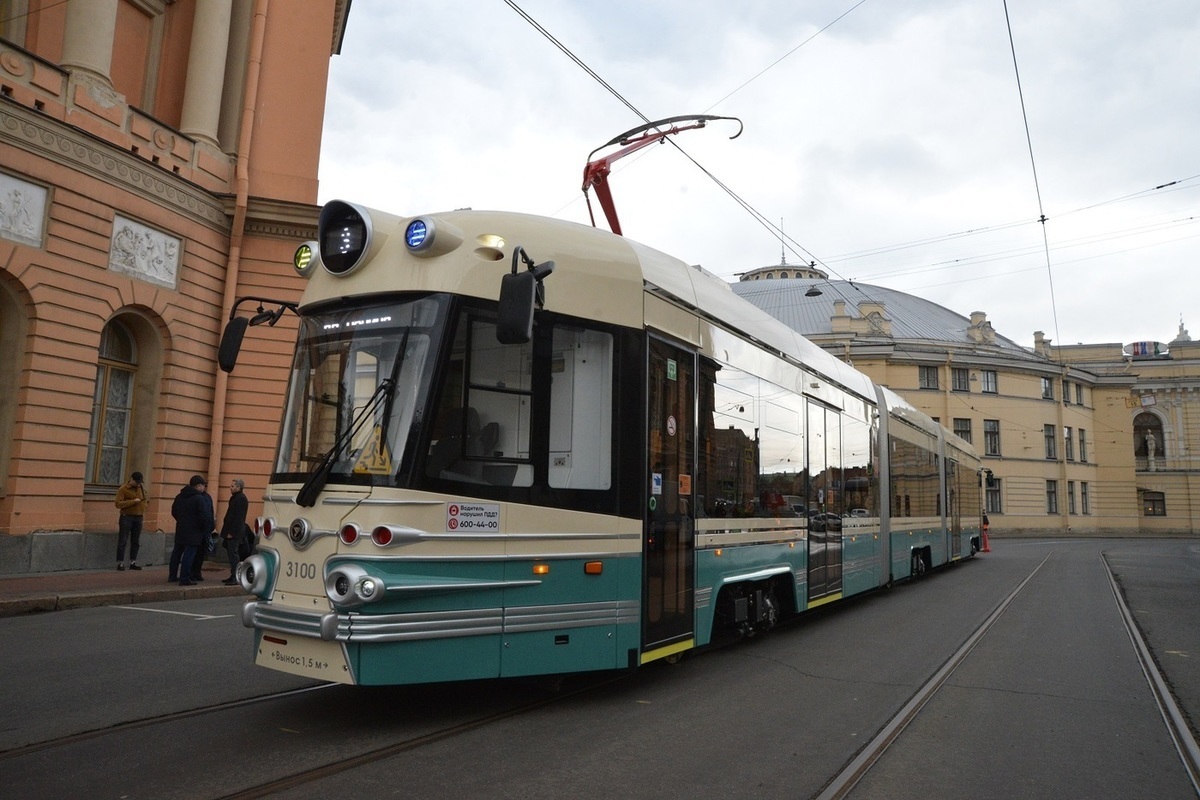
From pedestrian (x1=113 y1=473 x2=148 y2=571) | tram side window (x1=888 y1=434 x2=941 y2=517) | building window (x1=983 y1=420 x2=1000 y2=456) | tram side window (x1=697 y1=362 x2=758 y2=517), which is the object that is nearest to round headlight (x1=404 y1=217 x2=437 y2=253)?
tram side window (x1=697 y1=362 x2=758 y2=517)

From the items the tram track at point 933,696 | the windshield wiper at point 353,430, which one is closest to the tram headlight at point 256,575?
the windshield wiper at point 353,430

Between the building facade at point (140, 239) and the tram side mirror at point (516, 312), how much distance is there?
1138 cm

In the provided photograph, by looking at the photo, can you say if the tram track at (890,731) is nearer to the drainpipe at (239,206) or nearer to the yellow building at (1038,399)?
the drainpipe at (239,206)

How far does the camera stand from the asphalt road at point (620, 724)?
14.2 feet

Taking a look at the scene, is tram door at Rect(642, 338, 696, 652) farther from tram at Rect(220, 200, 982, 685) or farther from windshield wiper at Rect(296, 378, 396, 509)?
windshield wiper at Rect(296, 378, 396, 509)

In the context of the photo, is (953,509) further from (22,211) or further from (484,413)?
(22,211)

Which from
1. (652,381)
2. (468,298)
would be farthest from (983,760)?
(468,298)

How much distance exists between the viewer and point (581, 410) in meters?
5.64

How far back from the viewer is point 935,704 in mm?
6215

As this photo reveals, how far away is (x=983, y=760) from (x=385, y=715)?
3560mm

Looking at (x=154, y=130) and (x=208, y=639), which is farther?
(x=154, y=130)

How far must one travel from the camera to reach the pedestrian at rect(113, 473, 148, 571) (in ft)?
43.8

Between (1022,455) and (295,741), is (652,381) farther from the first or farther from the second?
(1022,455)

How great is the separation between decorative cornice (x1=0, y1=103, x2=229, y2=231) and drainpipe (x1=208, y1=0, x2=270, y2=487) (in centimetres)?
38
